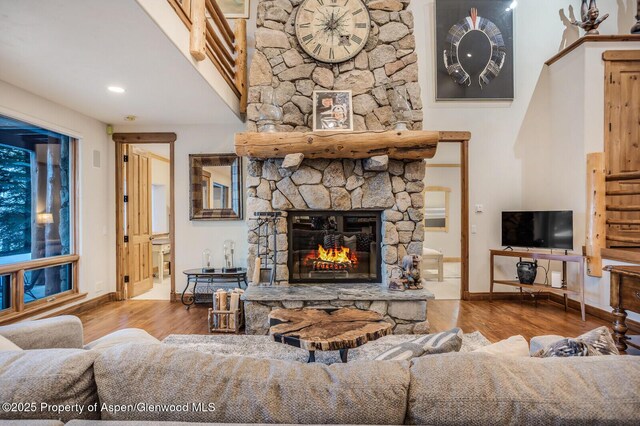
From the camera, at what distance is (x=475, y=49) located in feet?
15.1

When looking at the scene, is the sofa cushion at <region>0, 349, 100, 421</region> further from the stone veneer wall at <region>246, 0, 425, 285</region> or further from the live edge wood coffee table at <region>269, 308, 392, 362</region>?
the stone veneer wall at <region>246, 0, 425, 285</region>

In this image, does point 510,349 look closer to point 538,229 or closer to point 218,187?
point 538,229

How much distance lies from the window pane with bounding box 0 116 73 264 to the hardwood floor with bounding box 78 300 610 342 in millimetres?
1001

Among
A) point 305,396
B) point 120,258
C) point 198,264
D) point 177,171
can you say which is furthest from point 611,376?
point 120,258

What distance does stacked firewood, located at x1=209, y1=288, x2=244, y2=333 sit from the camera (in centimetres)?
340

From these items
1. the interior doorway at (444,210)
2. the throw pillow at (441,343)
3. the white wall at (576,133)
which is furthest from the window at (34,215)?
the interior doorway at (444,210)

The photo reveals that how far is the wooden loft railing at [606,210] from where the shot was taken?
382 cm

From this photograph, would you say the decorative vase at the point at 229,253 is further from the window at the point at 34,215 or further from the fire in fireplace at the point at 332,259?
the window at the point at 34,215

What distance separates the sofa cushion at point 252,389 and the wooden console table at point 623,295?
264cm

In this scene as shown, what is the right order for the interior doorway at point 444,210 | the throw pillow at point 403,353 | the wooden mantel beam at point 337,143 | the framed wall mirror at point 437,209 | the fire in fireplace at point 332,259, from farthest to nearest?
the framed wall mirror at point 437,209
the interior doorway at point 444,210
the fire in fireplace at point 332,259
the wooden mantel beam at point 337,143
the throw pillow at point 403,353

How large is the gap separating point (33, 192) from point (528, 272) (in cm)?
596

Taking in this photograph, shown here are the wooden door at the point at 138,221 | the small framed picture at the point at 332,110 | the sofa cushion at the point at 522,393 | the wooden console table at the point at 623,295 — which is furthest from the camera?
the wooden door at the point at 138,221

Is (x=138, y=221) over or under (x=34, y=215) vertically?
under

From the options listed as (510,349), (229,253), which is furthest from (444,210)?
(510,349)
